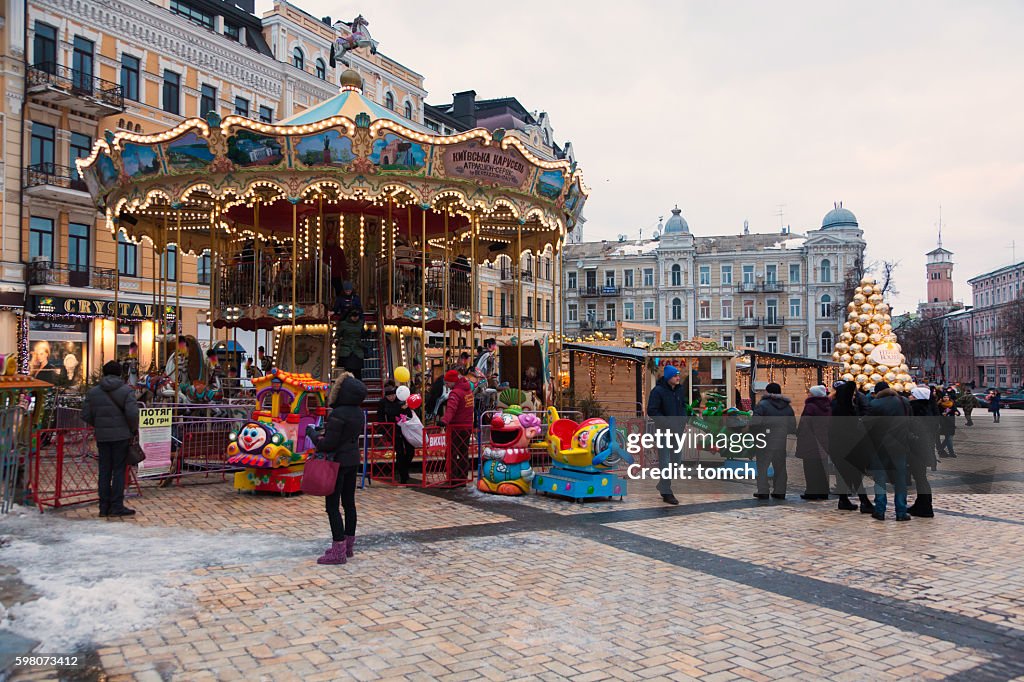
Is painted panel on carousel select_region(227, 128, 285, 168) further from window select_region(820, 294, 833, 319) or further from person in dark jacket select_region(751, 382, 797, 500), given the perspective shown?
window select_region(820, 294, 833, 319)

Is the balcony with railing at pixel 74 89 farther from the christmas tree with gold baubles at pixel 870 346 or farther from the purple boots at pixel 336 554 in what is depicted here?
the christmas tree with gold baubles at pixel 870 346

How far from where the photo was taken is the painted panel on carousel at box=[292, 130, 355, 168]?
13031 mm

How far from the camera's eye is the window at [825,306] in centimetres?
6668

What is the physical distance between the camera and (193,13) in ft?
106

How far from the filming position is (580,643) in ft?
17.2

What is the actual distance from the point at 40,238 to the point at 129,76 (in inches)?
280

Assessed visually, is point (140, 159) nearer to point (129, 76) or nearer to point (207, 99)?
point (129, 76)

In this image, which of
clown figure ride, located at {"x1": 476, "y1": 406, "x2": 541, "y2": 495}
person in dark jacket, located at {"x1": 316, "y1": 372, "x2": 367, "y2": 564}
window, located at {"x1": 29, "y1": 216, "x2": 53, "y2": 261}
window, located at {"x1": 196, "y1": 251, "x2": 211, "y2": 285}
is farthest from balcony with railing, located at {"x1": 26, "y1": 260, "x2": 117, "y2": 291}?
person in dark jacket, located at {"x1": 316, "y1": 372, "x2": 367, "y2": 564}

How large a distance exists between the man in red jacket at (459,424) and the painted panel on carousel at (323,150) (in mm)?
4418

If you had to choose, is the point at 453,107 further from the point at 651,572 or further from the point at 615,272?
the point at 651,572

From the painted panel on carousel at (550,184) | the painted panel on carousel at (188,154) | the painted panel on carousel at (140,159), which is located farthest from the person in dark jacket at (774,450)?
the painted panel on carousel at (140,159)

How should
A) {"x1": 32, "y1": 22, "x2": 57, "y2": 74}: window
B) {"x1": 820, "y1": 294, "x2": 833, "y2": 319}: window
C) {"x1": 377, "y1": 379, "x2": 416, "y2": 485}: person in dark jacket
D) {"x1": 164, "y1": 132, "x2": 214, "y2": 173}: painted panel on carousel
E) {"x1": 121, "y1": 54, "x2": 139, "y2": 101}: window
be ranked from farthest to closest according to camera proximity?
1. {"x1": 820, "y1": 294, "x2": 833, "y2": 319}: window
2. {"x1": 121, "y1": 54, "x2": 139, "y2": 101}: window
3. {"x1": 32, "y1": 22, "x2": 57, "y2": 74}: window
4. {"x1": 164, "y1": 132, "x2": 214, "y2": 173}: painted panel on carousel
5. {"x1": 377, "y1": 379, "x2": 416, "y2": 485}: person in dark jacket

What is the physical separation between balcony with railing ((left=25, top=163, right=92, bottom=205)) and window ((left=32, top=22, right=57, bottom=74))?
3.22 m

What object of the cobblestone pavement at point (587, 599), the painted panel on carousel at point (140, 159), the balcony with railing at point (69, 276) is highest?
the painted panel on carousel at point (140, 159)
